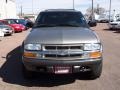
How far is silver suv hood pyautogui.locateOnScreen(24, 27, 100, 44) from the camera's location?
717cm

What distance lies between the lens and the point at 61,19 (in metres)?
8.98

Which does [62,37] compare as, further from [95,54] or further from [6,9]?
[6,9]

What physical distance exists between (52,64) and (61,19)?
88.0 inches

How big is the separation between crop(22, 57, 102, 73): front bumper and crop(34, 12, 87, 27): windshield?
174 cm

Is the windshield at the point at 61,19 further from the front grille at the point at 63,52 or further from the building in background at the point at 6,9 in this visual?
the building in background at the point at 6,9

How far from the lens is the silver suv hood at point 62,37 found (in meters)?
7.17

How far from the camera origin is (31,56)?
723 cm

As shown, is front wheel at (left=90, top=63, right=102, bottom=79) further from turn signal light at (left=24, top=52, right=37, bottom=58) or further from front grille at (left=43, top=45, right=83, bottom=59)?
turn signal light at (left=24, top=52, right=37, bottom=58)

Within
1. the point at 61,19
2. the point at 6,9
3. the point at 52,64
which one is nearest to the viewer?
the point at 52,64

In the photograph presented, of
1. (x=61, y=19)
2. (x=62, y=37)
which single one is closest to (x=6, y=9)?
(x=61, y=19)

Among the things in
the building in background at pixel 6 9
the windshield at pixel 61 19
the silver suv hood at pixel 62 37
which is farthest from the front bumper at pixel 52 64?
the building in background at pixel 6 9

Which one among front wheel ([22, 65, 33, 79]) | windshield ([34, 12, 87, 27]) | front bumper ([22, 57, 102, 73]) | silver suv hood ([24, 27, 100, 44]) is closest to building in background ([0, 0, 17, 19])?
windshield ([34, 12, 87, 27])

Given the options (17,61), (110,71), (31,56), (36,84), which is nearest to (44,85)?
(36,84)

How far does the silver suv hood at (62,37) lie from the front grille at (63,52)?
116mm
